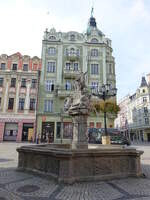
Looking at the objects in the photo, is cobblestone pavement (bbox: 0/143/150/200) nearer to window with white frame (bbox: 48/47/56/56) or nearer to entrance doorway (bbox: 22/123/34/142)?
entrance doorway (bbox: 22/123/34/142)

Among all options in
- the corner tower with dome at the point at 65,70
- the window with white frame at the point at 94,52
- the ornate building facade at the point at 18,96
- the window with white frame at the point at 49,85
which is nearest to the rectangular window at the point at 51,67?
the corner tower with dome at the point at 65,70

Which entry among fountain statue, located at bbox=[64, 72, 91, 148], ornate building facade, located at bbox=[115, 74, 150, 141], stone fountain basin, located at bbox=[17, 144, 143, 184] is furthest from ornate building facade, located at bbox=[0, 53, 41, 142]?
ornate building facade, located at bbox=[115, 74, 150, 141]

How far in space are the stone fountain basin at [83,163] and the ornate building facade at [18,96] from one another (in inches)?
928

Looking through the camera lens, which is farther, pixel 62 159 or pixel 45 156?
pixel 45 156

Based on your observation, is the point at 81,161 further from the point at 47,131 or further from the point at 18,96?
the point at 18,96

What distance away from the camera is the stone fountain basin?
520cm

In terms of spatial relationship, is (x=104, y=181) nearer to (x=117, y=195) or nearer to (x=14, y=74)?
(x=117, y=195)

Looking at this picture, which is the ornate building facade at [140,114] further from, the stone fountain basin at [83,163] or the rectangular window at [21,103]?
the stone fountain basin at [83,163]

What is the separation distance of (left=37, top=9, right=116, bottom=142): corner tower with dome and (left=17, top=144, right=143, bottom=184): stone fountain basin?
72.8 ft

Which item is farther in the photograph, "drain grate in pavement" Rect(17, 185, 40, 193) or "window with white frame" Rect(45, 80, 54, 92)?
"window with white frame" Rect(45, 80, 54, 92)

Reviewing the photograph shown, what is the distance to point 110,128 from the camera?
93.3 feet

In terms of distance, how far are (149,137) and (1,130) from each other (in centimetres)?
4429

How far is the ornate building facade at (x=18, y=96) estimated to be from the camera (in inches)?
1141

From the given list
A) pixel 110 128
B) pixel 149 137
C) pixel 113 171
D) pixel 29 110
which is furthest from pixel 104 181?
pixel 149 137
